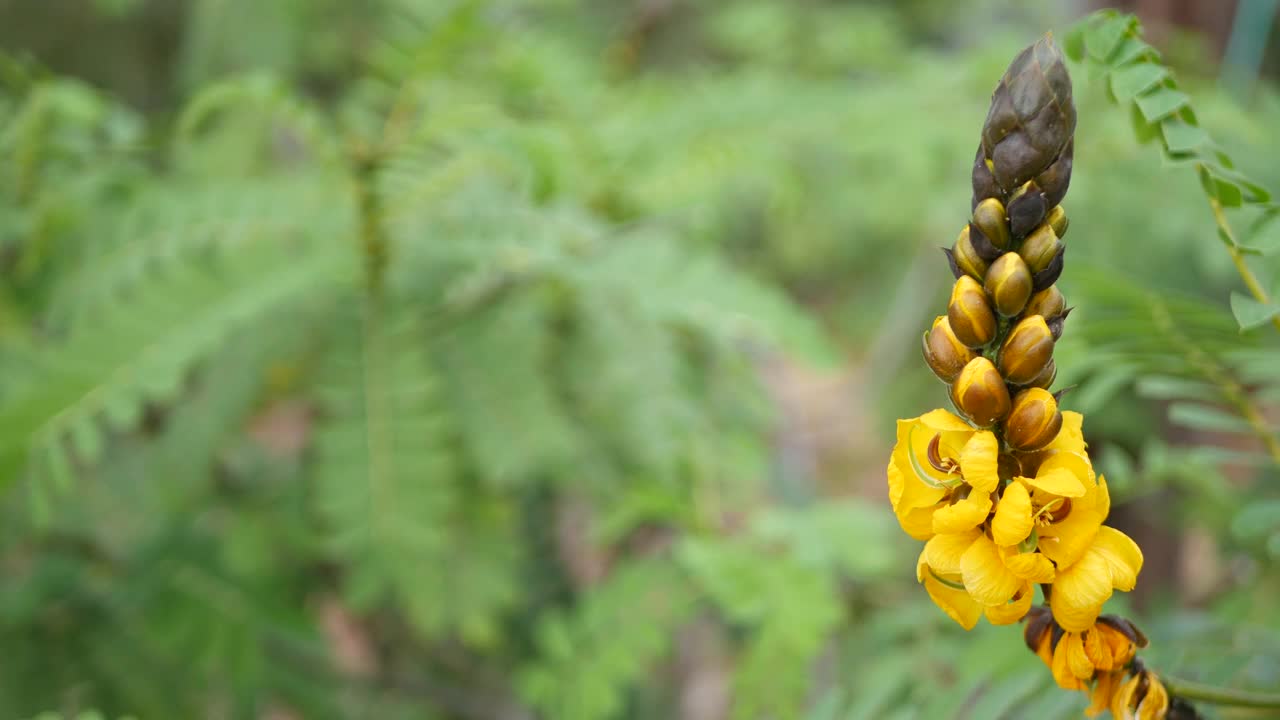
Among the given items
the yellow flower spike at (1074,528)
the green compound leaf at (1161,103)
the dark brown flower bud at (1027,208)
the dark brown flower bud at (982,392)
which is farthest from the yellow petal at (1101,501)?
the green compound leaf at (1161,103)

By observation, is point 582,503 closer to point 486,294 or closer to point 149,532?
point 486,294

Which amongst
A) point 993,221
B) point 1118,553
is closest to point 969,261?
point 993,221

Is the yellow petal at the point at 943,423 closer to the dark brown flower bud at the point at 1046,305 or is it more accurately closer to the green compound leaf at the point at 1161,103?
the dark brown flower bud at the point at 1046,305

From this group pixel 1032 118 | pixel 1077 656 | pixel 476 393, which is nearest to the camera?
pixel 1032 118

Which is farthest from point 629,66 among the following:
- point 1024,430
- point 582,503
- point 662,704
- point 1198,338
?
point 1024,430

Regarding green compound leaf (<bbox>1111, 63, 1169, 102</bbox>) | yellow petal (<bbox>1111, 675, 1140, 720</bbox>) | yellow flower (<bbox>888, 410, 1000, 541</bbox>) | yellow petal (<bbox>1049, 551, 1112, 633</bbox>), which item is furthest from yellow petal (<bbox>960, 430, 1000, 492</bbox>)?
green compound leaf (<bbox>1111, 63, 1169, 102</bbox>)

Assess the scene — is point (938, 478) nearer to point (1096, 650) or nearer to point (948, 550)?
point (948, 550)
